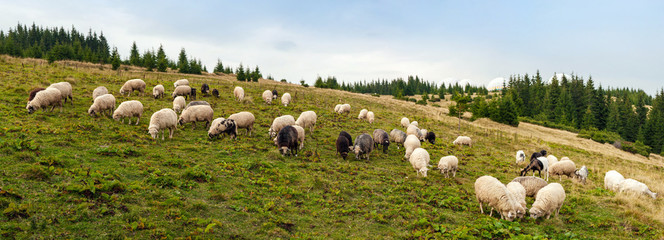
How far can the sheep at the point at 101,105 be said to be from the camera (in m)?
18.7

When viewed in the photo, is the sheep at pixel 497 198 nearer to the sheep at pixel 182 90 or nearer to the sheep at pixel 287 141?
the sheep at pixel 287 141

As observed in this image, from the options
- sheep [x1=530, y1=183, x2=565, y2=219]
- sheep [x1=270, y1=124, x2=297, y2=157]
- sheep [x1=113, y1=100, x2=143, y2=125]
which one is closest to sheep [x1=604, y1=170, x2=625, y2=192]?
sheep [x1=530, y1=183, x2=565, y2=219]

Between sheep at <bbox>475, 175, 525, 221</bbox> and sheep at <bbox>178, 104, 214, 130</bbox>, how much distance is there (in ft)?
54.9

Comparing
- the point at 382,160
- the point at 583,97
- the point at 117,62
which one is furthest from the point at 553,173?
the point at 583,97

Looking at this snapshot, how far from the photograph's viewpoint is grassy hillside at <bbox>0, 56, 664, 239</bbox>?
7871mm

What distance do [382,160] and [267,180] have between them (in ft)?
28.7

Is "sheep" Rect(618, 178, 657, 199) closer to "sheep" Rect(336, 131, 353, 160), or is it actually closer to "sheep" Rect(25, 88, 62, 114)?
"sheep" Rect(336, 131, 353, 160)

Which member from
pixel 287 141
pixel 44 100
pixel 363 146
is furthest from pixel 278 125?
pixel 44 100

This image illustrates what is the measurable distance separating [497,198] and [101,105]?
73.7 feet

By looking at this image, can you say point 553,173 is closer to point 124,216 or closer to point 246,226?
point 246,226

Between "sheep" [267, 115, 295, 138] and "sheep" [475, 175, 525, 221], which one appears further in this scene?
"sheep" [267, 115, 295, 138]

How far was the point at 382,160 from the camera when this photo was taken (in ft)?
62.8

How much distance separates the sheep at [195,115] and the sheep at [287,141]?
626 centimetres

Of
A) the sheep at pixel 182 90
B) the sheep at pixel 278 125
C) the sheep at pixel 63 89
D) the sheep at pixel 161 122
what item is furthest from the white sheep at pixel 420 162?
the sheep at pixel 63 89
